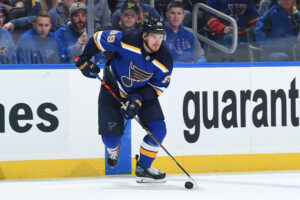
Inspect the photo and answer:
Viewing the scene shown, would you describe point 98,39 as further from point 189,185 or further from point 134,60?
point 189,185

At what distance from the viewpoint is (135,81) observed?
4.37 m

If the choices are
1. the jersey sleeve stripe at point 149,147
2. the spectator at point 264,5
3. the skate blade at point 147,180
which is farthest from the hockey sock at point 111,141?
the spectator at point 264,5

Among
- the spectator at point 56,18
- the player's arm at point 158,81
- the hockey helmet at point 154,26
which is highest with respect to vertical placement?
the spectator at point 56,18

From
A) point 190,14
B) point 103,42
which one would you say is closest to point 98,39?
point 103,42

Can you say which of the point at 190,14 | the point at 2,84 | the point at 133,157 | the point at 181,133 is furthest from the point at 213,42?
the point at 2,84

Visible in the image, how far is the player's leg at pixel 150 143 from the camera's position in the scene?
14.6 ft

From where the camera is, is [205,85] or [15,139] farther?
[205,85]

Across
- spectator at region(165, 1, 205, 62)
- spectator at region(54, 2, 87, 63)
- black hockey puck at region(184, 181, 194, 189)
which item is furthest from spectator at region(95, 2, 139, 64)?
black hockey puck at region(184, 181, 194, 189)

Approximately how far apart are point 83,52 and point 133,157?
0.93 meters

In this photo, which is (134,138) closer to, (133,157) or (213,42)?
(133,157)

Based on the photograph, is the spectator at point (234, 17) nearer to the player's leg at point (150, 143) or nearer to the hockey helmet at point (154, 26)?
Result: the player's leg at point (150, 143)

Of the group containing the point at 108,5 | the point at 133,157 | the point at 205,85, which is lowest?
the point at 133,157

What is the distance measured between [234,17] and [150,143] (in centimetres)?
132

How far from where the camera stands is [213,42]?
5039 millimetres
